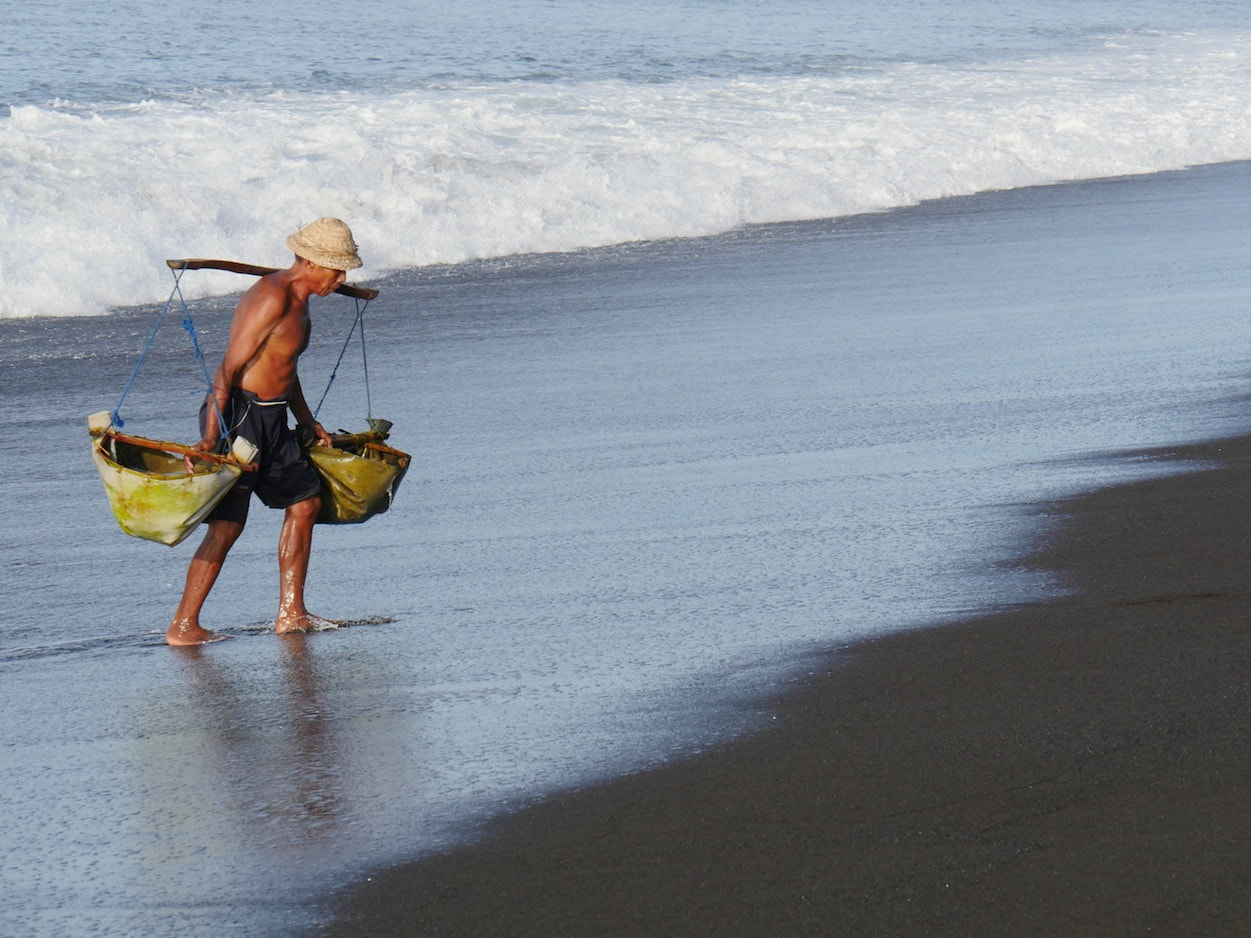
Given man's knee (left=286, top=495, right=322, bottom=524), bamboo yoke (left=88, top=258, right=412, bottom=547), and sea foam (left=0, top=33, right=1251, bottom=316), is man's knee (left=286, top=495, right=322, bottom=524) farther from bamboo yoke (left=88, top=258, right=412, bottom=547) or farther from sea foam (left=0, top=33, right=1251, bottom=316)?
sea foam (left=0, top=33, right=1251, bottom=316)

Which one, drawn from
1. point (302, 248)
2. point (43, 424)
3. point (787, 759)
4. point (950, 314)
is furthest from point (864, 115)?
point (787, 759)

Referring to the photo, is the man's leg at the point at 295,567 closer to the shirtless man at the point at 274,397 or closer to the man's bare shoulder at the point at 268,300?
the shirtless man at the point at 274,397

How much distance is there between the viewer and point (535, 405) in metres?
9.01

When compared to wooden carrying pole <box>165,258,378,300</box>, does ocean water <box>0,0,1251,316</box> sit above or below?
below

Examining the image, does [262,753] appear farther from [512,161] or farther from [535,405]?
[512,161]

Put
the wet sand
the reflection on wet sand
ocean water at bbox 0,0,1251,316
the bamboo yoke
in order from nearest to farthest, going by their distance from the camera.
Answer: the wet sand
the reflection on wet sand
the bamboo yoke
ocean water at bbox 0,0,1251,316

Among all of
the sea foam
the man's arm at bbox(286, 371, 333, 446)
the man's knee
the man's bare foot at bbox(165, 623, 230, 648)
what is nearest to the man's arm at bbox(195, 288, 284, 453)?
the man's arm at bbox(286, 371, 333, 446)

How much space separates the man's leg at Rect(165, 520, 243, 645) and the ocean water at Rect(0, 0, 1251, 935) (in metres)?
0.09

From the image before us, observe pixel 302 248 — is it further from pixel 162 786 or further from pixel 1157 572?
pixel 1157 572

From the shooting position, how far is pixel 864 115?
23859mm

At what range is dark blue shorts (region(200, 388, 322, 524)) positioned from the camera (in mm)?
5680

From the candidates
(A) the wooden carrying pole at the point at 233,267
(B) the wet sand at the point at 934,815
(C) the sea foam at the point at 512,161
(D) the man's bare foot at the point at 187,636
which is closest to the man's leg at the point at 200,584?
(D) the man's bare foot at the point at 187,636

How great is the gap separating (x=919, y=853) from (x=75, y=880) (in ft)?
5.67

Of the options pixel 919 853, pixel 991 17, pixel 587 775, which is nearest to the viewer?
pixel 919 853
